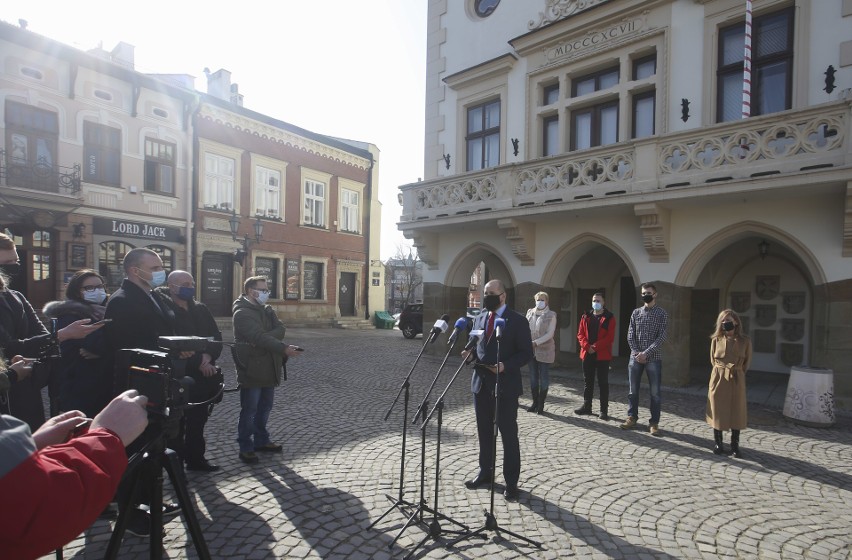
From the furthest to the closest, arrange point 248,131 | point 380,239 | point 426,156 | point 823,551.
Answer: point 380,239 → point 248,131 → point 426,156 → point 823,551

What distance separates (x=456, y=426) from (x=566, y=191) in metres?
5.96

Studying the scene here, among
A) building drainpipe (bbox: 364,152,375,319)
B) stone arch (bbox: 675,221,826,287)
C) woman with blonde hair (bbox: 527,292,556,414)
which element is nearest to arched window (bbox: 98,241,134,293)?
building drainpipe (bbox: 364,152,375,319)

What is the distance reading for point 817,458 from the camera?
5.38 meters

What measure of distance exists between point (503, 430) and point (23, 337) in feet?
12.2

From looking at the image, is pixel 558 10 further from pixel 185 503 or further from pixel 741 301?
pixel 185 503

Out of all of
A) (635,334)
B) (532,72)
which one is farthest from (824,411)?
(532,72)

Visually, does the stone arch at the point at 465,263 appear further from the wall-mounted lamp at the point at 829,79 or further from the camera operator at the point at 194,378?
the camera operator at the point at 194,378

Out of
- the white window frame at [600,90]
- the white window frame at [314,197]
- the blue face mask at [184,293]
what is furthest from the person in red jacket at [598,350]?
the white window frame at [314,197]

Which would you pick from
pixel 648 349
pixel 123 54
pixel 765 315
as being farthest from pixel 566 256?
pixel 123 54

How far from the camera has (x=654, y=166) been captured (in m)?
9.06

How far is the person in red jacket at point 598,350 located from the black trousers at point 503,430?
3.22 meters

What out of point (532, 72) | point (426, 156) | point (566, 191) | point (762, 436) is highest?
point (532, 72)

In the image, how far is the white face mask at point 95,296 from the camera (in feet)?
14.2

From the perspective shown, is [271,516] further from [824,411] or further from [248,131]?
[248,131]
